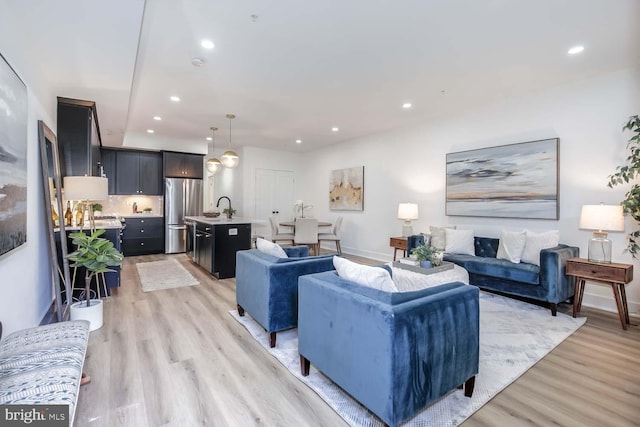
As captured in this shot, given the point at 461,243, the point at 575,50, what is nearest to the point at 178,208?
the point at 461,243

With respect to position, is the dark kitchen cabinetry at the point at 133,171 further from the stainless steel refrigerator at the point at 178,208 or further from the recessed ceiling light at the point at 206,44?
the recessed ceiling light at the point at 206,44

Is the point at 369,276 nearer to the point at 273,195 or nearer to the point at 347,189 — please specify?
the point at 347,189

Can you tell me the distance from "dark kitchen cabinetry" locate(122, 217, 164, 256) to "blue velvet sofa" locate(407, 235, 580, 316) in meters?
6.20

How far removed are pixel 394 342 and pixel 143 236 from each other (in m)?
7.00

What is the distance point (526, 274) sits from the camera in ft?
11.5

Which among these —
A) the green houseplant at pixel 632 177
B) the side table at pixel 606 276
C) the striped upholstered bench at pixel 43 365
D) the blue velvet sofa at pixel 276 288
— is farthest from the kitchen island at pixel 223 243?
the green houseplant at pixel 632 177

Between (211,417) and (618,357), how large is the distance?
10.3ft

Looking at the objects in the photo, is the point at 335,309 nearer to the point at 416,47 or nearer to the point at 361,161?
the point at 416,47

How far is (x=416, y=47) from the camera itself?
2.99 meters

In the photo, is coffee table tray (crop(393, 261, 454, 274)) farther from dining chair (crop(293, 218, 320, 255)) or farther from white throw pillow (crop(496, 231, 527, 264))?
dining chair (crop(293, 218, 320, 255))

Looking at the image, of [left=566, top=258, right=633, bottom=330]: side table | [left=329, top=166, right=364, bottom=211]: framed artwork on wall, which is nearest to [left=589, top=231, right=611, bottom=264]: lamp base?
[left=566, top=258, right=633, bottom=330]: side table

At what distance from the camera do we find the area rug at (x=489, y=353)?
180 cm

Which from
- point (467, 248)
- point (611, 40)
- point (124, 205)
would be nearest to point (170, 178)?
point (124, 205)

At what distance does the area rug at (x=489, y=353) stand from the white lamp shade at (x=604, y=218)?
1016 mm
